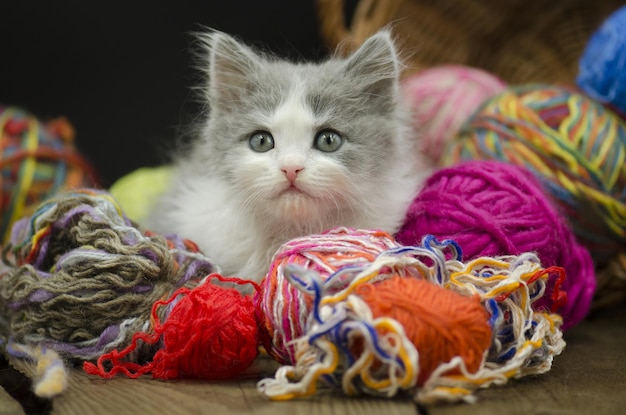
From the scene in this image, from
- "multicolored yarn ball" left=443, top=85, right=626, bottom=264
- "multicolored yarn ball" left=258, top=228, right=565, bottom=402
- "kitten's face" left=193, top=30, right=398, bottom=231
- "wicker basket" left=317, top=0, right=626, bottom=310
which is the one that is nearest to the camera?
"multicolored yarn ball" left=258, top=228, right=565, bottom=402

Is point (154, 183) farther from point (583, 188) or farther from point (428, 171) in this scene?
point (583, 188)

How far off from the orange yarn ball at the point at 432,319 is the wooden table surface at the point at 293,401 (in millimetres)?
58

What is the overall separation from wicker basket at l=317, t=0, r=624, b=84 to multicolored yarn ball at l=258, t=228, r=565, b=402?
1.06 metres

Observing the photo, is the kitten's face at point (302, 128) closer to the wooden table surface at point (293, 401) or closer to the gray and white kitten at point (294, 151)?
the gray and white kitten at point (294, 151)

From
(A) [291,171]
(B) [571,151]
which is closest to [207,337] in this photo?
(A) [291,171]

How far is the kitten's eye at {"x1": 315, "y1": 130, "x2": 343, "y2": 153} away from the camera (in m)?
1.12

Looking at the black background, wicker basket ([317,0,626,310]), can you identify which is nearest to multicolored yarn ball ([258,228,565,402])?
wicker basket ([317,0,626,310])

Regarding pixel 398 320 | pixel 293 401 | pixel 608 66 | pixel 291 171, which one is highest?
pixel 608 66

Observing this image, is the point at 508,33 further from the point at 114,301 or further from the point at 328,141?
the point at 114,301

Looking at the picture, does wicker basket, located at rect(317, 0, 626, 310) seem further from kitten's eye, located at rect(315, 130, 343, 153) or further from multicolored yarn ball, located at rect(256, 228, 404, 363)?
multicolored yarn ball, located at rect(256, 228, 404, 363)

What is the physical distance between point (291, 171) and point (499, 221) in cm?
34

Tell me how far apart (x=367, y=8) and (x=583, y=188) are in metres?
0.76

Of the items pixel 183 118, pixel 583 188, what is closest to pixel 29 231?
pixel 183 118

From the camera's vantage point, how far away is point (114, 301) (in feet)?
3.40
